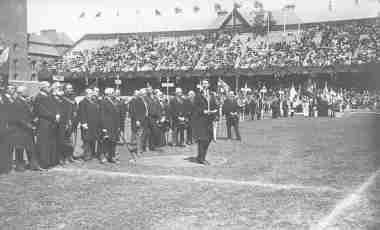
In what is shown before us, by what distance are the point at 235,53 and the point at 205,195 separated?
37623 mm

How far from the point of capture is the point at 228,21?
5938 cm

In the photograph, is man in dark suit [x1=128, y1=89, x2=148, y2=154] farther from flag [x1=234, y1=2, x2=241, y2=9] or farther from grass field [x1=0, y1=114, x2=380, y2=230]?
flag [x1=234, y1=2, x2=241, y2=9]

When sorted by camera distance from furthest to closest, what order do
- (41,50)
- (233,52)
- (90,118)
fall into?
1. (41,50)
2. (233,52)
3. (90,118)

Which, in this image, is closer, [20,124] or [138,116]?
[20,124]

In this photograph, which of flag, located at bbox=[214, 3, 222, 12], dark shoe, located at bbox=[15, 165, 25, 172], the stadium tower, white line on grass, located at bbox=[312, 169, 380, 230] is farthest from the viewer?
flag, located at bbox=[214, 3, 222, 12]

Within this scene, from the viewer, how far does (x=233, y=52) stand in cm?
4481

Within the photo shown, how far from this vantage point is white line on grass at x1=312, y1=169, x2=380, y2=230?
19.9 feet

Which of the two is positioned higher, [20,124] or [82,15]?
[82,15]

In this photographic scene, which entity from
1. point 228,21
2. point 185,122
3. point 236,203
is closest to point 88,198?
point 236,203

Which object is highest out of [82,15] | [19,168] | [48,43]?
[48,43]

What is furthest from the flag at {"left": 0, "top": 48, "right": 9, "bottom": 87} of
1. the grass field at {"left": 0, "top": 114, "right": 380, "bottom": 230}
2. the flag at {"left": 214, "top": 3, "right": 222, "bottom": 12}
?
the flag at {"left": 214, "top": 3, "right": 222, "bottom": 12}

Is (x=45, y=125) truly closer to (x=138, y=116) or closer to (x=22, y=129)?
(x=22, y=129)

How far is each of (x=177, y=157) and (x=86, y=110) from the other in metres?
2.65

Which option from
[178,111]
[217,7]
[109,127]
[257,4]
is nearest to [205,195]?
[109,127]
